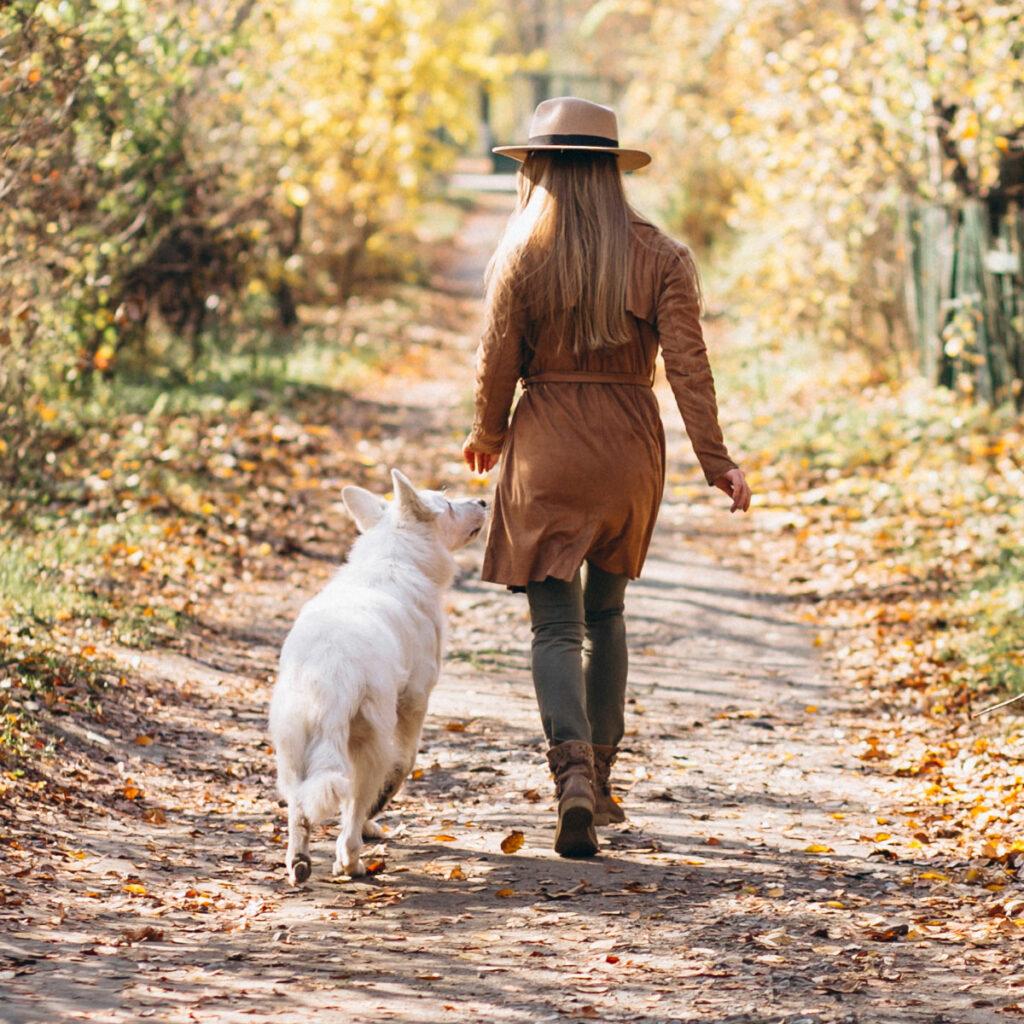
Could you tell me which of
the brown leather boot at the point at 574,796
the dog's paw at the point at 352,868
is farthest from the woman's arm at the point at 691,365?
the dog's paw at the point at 352,868

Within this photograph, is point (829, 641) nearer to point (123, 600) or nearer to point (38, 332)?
point (123, 600)

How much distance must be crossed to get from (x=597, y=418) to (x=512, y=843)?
146cm

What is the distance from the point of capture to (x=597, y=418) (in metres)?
5.06

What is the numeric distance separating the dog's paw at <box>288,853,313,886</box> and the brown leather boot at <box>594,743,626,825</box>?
3.50ft

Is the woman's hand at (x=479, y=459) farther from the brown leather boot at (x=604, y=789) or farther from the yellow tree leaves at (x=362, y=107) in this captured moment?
the yellow tree leaves at (x=362, y=107)

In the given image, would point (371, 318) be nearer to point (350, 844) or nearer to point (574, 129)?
point (574, 129)

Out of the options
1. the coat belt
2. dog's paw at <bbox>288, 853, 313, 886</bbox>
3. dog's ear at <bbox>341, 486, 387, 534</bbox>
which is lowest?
dog's paw at <bbox>288, 853, 313, 886</bbox>

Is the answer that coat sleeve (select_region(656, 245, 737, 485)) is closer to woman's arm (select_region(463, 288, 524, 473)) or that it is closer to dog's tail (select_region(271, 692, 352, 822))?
woman's arm (select_region(463, 288, 524, 473))

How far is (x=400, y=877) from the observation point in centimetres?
496

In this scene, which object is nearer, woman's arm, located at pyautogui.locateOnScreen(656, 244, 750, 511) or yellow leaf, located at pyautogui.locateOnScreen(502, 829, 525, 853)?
woman's arm, located at pyautogui.locateOnScreen(656, 244, 750, 511)

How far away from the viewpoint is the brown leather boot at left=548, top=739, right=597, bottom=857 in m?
4.96

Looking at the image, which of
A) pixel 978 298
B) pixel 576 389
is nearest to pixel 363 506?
pixel 576 389

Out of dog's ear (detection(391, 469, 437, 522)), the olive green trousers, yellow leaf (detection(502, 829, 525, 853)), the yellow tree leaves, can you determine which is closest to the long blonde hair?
dog's ear (detection(391, 469, 437, 522))

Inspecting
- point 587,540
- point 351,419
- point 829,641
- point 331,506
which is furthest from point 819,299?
point 587,540
